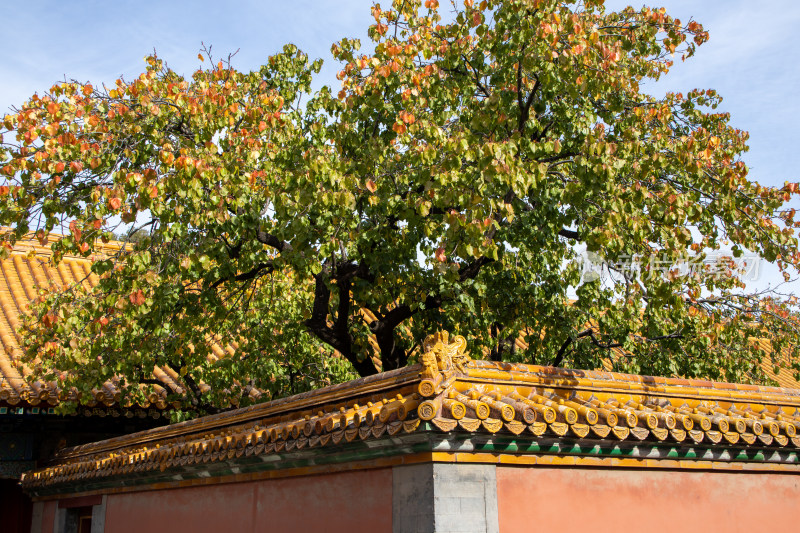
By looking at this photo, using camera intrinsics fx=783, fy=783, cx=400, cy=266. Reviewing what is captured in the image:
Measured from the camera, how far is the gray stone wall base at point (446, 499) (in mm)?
4539

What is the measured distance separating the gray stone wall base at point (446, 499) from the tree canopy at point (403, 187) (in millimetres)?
2793

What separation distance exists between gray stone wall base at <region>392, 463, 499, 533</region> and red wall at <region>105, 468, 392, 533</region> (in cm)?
20

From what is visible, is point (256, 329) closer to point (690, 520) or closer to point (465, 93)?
point (465, 93)

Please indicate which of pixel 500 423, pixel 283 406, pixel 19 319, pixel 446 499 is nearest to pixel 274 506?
pixel 283 406

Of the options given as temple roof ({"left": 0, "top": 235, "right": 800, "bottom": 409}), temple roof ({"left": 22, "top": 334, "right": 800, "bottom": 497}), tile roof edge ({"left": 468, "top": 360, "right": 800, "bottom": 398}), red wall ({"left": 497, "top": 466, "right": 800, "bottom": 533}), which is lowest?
red wall ({"left": 497, "top": 466, "right": 800, "bottom": 533})

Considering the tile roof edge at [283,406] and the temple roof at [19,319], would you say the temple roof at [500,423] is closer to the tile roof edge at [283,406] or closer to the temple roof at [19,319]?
the tile roof edge at [283,406]

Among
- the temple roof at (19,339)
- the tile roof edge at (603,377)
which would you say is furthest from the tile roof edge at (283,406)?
the temple roof at (19,339)

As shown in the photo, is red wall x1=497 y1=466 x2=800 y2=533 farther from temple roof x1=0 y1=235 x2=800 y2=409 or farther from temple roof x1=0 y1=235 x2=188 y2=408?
temple roof x1=0 y1=235 x2=800 y2=409

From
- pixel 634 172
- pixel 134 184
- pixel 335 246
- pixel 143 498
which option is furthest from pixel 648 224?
pixel 143 498

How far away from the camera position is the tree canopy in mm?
7629

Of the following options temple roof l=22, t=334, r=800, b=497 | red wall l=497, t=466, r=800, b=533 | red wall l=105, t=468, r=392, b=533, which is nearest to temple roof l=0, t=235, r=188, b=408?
red wall l=105, t=468, r=392, b=533

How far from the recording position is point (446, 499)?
4.57m

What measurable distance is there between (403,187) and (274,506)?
3903 mm

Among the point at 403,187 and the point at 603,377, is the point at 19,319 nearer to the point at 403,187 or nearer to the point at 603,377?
the point at 403,187
